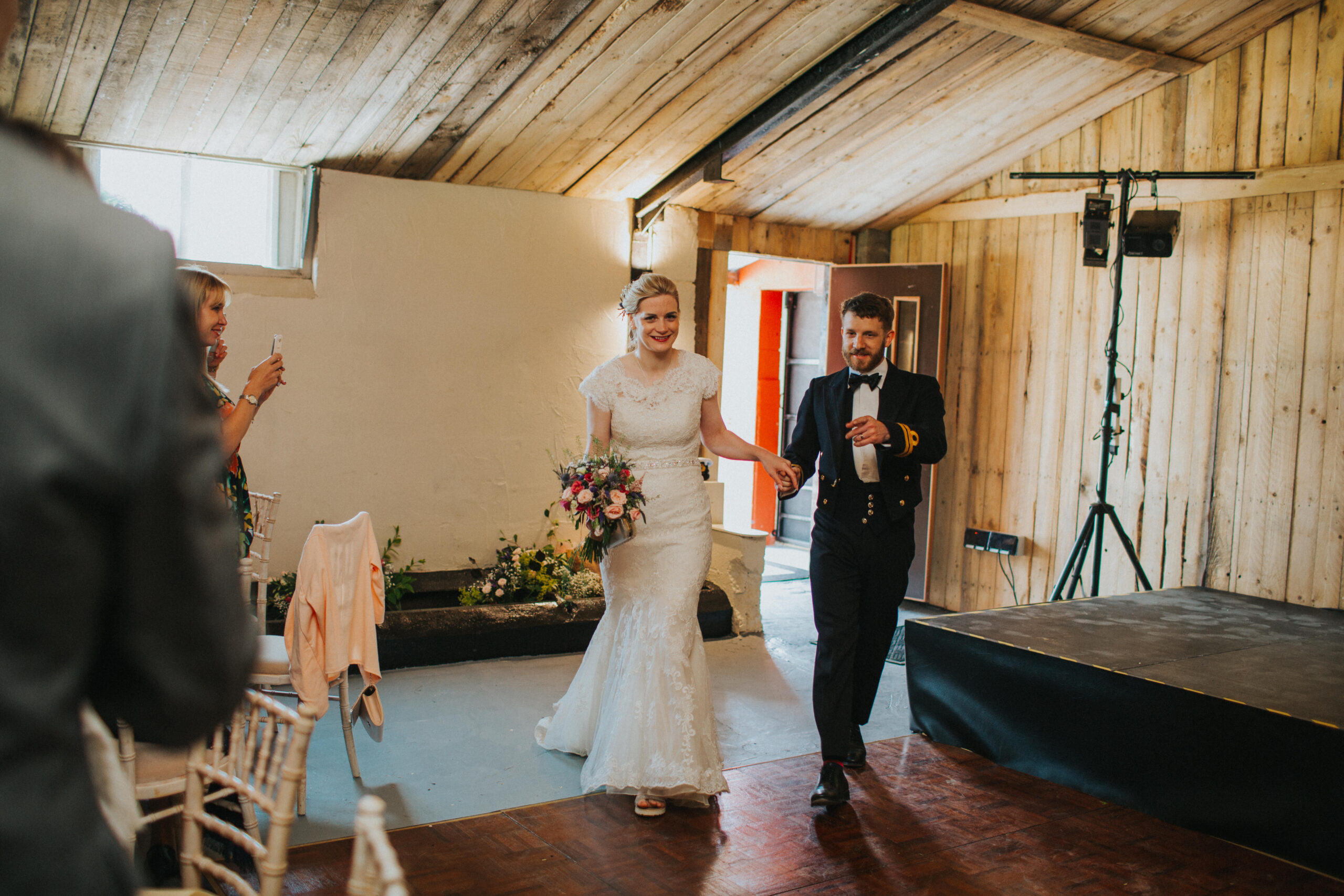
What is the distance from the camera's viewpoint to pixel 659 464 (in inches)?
149

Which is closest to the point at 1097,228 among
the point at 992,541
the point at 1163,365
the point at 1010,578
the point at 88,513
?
the point at 1163,365

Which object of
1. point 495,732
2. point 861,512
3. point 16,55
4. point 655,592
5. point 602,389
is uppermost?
point 16,55

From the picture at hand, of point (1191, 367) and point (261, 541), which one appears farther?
point (1191, 367)

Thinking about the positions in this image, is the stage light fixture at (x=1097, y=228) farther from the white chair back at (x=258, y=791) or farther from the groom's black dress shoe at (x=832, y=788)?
the white chair back at (x=258, y=791)

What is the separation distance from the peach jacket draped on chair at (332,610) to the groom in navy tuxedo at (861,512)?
1.56 m

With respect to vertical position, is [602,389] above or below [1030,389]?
below

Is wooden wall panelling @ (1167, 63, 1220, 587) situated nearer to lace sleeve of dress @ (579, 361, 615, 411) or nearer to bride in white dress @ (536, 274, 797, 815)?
bride in white dress @ (536, 274, 797, 815)

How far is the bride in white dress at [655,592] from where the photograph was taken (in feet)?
11.2

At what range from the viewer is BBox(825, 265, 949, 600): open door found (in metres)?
7.02

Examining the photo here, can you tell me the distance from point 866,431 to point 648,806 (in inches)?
57.4

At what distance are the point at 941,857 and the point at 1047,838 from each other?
16.7 inches

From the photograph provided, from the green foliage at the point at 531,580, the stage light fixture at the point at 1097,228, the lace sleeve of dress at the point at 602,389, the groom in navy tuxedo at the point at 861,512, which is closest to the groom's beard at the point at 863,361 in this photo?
the groom in navy tuxedo at the point at 861,512

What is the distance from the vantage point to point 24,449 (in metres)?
0.55

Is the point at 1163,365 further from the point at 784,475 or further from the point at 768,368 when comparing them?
the point at 768,368
